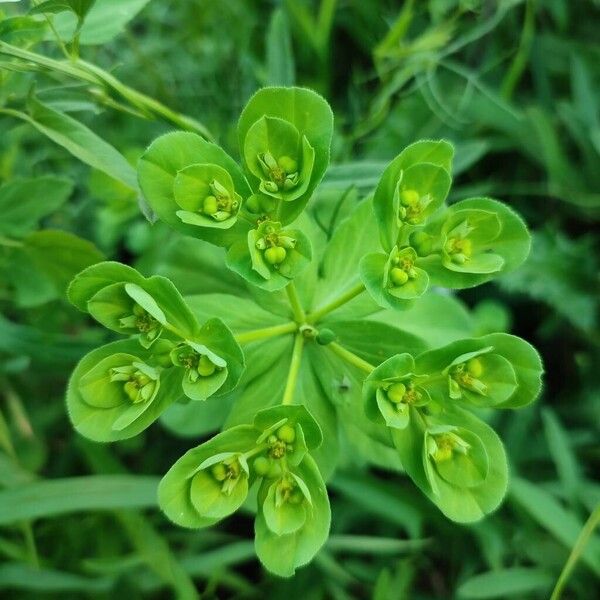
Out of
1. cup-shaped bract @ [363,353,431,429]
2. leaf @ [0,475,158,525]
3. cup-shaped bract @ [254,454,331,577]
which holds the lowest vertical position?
leaf @ [0,475,158,525]

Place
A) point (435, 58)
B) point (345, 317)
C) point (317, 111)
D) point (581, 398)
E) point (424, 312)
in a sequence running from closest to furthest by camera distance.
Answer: point (317, 111) < point (345, 317) < point (424, 312) < point (435, 58) < point (581, 398)

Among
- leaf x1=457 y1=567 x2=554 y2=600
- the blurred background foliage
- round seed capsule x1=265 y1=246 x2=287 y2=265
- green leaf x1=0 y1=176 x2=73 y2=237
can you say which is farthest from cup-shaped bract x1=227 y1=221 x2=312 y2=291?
leaf x1=457 y1=567 x2=554 y2=600

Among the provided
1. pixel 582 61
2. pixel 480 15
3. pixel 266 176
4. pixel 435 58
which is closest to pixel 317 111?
pixel 266 176

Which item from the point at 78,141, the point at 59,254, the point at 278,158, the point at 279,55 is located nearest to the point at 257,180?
the point at 278,158

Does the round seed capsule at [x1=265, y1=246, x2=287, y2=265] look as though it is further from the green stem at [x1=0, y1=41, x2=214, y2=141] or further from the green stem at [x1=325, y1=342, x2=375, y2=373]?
the green stem at [x1=0, y1=41, x2=214, y2=141]

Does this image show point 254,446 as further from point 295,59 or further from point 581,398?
point 295,59
